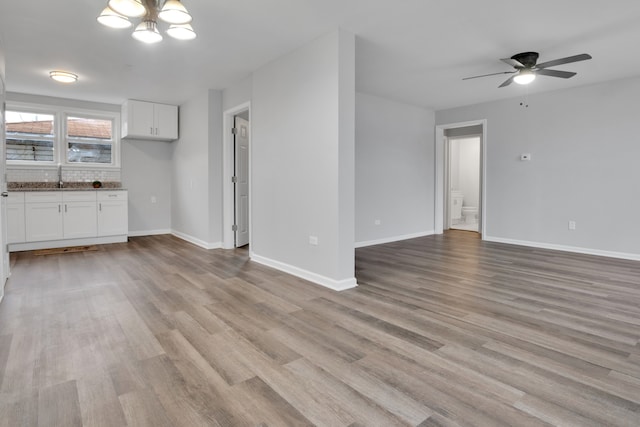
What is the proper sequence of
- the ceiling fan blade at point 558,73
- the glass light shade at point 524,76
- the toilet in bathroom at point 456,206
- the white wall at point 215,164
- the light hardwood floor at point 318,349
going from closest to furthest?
the light hardwood floor at point 318,349 < the ceiling fan blade at point 558,73 < the glass light shade at point 524,76 < the white wall at point 215,164 < the toilet in bathroom at point 456,206

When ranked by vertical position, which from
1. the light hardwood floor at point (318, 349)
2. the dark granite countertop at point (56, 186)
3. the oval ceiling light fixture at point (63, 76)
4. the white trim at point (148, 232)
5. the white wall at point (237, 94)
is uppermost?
the oval ceiling light fixture at point (63, 76)

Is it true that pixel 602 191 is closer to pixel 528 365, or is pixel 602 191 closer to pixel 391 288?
pixel 391 288

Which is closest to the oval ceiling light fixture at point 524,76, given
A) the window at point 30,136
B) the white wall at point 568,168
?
the white wall at point 568,168

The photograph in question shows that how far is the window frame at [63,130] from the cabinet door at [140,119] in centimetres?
73

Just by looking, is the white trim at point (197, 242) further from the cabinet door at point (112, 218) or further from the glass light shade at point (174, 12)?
the glass light shade at point (174, 12)

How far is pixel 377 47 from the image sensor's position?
3811mm

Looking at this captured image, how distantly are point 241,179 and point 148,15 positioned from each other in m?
3.16

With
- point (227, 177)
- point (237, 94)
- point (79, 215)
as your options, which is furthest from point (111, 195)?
point (237, 94)

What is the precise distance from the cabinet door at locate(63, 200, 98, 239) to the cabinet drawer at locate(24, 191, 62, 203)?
0.52 ft

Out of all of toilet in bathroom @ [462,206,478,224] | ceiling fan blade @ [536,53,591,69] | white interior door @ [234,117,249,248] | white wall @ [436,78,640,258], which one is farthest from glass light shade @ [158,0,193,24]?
toilet in bathroom @ [462,206,478,224]

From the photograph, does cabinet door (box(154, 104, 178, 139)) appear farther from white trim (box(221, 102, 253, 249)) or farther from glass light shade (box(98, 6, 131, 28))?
glass light shade (box(98, 6, 131, 28))

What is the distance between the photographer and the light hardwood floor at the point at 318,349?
5.25 ft

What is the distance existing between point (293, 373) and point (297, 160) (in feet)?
7.90

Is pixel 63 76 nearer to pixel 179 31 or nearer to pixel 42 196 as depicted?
pixel 42 196
